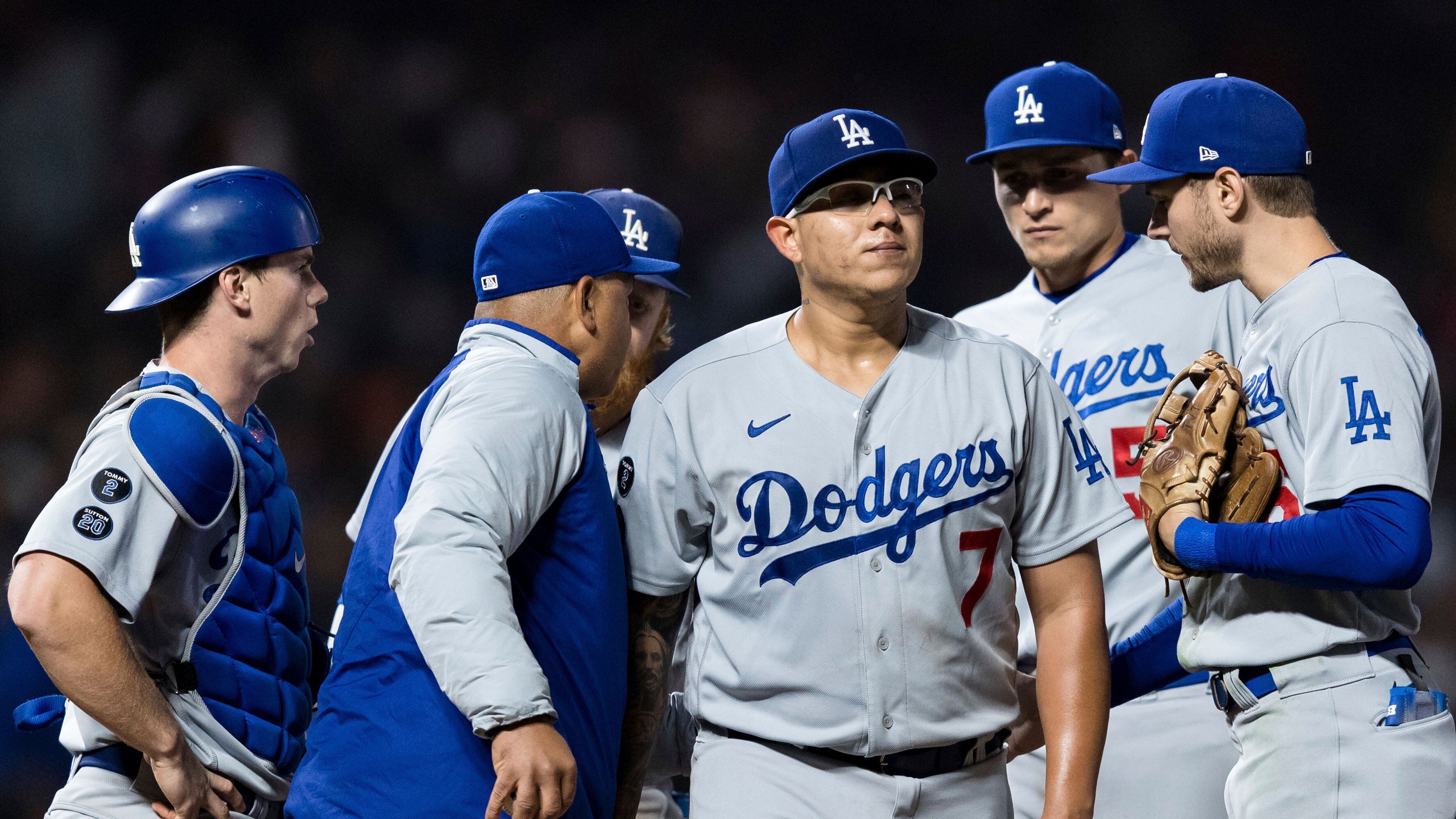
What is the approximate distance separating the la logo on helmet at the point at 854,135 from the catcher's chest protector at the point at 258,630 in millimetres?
1179

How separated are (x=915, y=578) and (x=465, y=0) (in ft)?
17.0

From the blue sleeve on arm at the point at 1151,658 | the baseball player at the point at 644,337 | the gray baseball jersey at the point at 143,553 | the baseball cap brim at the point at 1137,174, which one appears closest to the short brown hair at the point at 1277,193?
the baseball cap brim at the point at 1137,174

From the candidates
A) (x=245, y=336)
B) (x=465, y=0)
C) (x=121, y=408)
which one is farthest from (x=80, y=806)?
(x=465, y=0)

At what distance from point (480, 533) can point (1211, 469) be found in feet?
4.27

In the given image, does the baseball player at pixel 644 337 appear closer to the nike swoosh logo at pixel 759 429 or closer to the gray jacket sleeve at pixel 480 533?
the nike swoosh logo at pixel 759 429

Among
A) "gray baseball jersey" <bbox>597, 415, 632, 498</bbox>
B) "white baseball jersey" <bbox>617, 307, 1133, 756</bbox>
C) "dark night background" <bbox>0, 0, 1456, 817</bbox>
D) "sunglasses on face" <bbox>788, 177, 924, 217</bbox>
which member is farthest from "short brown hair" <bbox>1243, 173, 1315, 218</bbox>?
"dark night background" <bbox>0, 0, 1456, 817</bbox>

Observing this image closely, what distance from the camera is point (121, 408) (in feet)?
6.71

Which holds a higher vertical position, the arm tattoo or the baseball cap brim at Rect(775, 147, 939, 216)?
the baseball cap brim at Rect(775, 147, 939, 216)

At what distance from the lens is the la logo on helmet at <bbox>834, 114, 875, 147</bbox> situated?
7.03 feet

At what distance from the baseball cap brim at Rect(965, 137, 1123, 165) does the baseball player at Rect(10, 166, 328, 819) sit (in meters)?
1.84

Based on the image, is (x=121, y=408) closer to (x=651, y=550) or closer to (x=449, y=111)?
(x=651, y=550)

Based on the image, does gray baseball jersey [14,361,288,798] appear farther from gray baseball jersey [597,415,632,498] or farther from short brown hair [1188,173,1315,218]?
short brown hair [1188,173,1315,218]

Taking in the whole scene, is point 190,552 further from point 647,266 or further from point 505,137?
point 505,137

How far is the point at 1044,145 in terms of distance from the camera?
3229 millimetres
